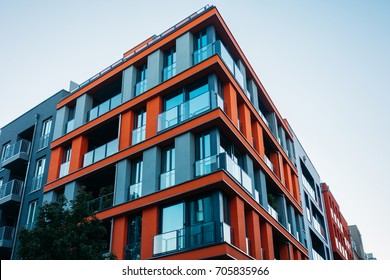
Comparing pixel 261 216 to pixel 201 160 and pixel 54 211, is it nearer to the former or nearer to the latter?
pixel 201 160

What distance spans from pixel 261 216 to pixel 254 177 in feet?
9.03

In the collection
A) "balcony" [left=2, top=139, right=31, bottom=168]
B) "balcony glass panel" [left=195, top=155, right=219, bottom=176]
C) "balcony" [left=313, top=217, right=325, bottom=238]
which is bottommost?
"balcony glass panel" [left=195, top=155, right=219, bottom=176]

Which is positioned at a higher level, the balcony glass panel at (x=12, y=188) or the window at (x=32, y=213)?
the balcony glass panel at (x=12, y=188)

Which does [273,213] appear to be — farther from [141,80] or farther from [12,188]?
[12,188]

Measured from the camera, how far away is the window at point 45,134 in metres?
28.4

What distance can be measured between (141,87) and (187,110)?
4603mm

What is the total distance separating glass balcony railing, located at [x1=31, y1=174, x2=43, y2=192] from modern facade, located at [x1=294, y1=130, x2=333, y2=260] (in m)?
18.0

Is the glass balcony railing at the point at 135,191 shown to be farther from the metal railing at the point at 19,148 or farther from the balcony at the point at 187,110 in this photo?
the metal railing at the point at 19,148

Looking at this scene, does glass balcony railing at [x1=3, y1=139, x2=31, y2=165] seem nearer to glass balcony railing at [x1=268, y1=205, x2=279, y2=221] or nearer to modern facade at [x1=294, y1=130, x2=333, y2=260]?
glass balcony railing at [x1=268, y1=205, x2=279, y2=221]

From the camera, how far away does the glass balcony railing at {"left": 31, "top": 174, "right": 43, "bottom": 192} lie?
26902 millimetres

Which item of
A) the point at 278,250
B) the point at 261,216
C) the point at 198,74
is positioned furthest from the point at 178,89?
the point at 278,250

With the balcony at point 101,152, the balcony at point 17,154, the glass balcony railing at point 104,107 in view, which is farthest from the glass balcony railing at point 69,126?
the balcony at point 17,154

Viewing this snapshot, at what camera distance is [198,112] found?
2045 centimetres

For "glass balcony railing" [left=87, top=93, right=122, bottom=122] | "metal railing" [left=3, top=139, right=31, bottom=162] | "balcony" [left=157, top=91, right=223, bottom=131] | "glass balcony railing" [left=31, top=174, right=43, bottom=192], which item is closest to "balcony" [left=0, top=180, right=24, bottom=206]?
"glass balcony railing" [left=31, top=174, right=43, bottom=192]
